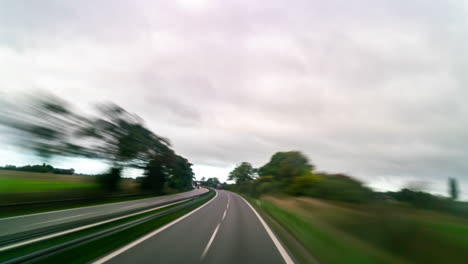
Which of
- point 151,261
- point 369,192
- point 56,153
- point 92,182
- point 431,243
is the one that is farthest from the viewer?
point 92,182

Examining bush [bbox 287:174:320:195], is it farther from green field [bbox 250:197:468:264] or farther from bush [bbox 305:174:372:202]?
green field [bbox 250:197:468:264]

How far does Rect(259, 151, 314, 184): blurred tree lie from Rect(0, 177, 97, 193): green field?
30.6m

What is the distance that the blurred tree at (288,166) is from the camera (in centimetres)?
4514

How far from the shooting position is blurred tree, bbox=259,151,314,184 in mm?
45141

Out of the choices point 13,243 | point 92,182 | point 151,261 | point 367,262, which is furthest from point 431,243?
point 92,182

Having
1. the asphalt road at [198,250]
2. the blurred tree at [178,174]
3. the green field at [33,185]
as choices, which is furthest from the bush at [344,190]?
the blurred tree at [178,174]

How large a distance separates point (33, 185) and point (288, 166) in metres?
37.5

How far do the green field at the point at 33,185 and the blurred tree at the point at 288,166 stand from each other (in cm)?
3058

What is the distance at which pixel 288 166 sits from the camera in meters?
48.3

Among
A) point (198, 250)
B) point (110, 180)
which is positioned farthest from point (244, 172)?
point (198, 250)

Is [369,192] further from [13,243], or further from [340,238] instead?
[13,243]

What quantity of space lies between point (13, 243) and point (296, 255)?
9073 mm

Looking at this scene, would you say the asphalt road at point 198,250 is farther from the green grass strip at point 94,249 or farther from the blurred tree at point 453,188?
the blurred tree at point 453,188

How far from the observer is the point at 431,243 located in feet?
21.2
